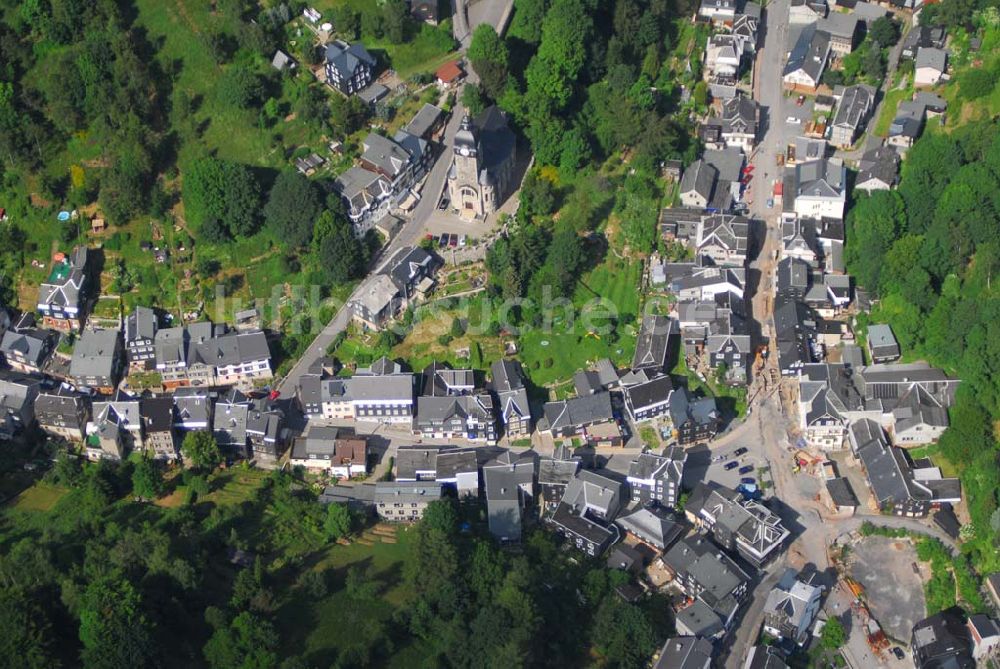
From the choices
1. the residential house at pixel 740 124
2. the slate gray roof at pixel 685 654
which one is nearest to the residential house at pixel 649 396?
the slate gray roof at pixel 685 654

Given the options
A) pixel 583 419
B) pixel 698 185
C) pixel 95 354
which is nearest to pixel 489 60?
pixel 698 185

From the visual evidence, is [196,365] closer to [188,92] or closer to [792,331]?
[188,92]

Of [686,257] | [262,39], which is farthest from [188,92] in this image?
[686,257]

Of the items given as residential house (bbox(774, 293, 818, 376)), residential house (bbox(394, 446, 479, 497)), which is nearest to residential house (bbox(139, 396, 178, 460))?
residential house (bbox(394, 446, 479, 497))

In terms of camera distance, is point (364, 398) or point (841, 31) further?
point (841, 31)

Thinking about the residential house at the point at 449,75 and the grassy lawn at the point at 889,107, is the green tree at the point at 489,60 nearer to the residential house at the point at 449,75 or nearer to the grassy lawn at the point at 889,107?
the residential house at the point at 449,75

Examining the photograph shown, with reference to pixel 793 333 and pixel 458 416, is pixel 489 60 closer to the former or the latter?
pixel 458 416

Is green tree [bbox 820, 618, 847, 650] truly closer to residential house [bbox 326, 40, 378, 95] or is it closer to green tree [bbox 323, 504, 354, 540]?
green tree [bbox 323, 504, 354, 540]
